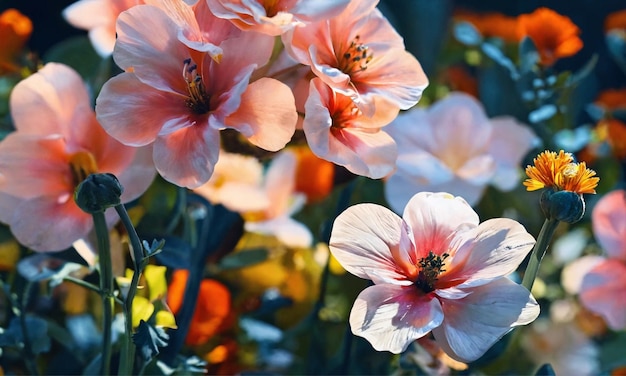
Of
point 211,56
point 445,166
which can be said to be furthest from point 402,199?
point 211,56

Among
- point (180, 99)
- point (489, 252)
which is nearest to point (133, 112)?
point (180, 99)

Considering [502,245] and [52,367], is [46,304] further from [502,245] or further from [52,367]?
[502,245]

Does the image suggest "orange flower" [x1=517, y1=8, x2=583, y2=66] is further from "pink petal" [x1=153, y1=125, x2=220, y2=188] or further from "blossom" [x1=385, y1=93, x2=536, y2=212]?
"pink petal" [x1=153, y1=125, x2=220, y2=188]

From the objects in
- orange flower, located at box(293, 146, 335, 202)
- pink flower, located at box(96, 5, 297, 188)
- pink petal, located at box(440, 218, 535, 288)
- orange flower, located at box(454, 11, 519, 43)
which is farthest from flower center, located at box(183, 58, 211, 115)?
orange flower, located at box(454, 11, 519, 43)

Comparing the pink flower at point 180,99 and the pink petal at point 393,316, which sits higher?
the pink flower at point 180,99

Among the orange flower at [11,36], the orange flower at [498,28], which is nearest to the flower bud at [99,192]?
the orange flower at [11,36]

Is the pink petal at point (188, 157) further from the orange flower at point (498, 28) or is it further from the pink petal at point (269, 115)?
the orange flower at point (498, 28)

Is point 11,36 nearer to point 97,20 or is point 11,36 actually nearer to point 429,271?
point 97,20
